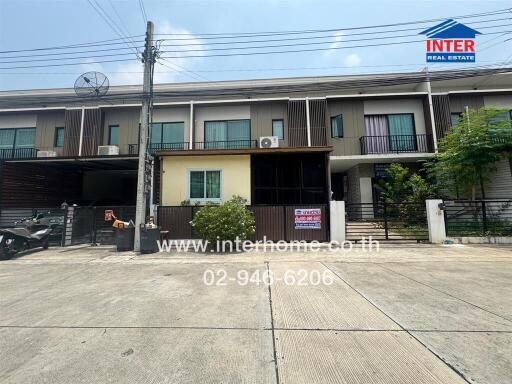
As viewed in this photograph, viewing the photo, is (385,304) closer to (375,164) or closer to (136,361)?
(136,361)

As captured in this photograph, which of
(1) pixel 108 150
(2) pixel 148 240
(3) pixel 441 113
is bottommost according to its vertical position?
(2) pixel 148 240

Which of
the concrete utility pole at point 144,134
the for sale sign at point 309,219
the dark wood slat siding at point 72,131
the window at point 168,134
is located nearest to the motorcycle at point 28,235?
the concrete utility pole at point 144,134

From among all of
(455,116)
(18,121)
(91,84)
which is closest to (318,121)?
(455,116)

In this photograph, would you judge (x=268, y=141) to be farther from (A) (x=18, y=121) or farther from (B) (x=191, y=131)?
(A) (x=18, y=121)

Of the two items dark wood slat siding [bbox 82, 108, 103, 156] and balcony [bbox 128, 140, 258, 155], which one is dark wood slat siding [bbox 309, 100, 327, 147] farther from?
dark wood slat siding [bbox 82, 108, 103, 156]

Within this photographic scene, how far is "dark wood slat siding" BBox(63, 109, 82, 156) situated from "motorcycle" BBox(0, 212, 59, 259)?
6.79 m

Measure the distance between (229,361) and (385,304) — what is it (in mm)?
2778

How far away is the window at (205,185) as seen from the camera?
35.1ft

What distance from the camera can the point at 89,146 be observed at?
16016mm

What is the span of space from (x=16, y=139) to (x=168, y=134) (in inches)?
401

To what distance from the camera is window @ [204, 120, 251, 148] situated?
16.1 m

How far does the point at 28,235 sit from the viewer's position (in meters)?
8.87

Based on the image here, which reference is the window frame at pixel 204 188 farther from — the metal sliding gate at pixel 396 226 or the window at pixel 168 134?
the window at pixel 168 134

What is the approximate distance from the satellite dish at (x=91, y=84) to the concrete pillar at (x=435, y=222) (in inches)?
585
